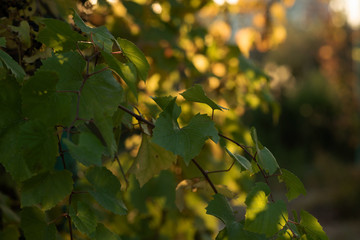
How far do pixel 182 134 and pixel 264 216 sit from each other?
6.8 inches

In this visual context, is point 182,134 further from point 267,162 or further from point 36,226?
point 36,226

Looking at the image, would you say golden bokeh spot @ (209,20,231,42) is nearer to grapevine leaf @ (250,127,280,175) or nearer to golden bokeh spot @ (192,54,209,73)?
golden bokeh spot @ (192,54,209,73)

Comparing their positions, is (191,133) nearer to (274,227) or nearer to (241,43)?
(274,227)

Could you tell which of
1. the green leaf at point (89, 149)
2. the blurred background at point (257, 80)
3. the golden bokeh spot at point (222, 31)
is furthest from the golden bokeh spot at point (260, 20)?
the green leaf at point (89, 149)

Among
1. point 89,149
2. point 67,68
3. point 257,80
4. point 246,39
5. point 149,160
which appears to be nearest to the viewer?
point 89,149

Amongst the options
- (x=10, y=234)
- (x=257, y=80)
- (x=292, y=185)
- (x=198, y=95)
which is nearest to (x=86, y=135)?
(x=198, y=95)

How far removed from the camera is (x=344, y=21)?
8930mm

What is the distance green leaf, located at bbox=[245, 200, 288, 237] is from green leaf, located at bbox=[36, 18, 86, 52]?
1.21 ft

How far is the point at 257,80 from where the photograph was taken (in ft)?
5.52

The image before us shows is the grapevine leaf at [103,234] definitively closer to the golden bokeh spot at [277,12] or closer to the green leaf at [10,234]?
the green leaf at [10,234]

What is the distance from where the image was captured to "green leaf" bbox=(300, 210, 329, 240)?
27.0 inches

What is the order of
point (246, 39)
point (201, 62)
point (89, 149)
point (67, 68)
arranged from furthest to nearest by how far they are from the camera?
point (246, 39) < point (201, 62) < point (67, 68) < point (89, 149)

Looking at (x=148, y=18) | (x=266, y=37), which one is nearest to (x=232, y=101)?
(x=148, y=18)

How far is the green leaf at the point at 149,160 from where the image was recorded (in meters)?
0.85
